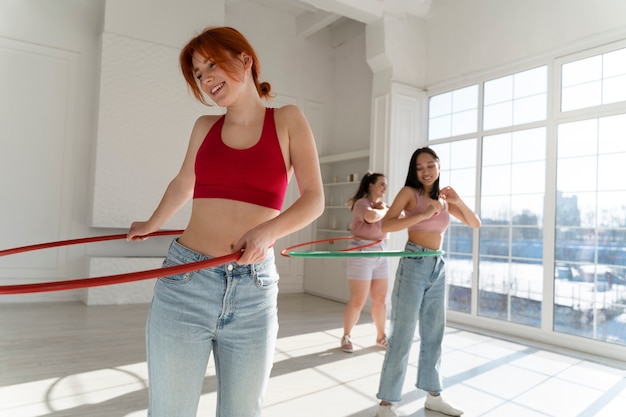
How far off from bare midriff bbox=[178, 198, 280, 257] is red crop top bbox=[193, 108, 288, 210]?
0.02m

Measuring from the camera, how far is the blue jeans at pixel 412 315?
2.69 meters

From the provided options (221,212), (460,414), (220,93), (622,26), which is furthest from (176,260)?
(622,26)

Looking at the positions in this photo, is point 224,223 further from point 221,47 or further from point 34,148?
point 34,148

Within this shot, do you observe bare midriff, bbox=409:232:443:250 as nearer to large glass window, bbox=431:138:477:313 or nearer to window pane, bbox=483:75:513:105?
large glass window, bbox=431:138:477:313

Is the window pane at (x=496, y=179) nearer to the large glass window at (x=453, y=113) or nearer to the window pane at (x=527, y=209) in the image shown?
the window pane at (x=527, y=209)

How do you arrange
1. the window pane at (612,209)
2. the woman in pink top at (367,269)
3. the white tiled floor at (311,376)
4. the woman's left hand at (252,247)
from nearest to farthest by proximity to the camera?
the woman's left hand at (252,247)
the white tiled floor at (311,376)
the woman in pink top at (367,269)
the window pane at (612,209)

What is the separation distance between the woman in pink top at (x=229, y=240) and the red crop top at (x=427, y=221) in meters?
1.74

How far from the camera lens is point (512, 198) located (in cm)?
558

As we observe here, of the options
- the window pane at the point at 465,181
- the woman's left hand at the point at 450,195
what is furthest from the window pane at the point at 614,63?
the woman's left hand at the point at 450,195

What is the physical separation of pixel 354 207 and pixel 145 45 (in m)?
4.29

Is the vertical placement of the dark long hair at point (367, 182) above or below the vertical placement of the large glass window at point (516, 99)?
below

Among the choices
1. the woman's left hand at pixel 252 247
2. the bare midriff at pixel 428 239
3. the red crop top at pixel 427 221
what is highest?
the red crop top at pixel 427 221

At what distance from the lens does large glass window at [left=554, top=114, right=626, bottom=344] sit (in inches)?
179

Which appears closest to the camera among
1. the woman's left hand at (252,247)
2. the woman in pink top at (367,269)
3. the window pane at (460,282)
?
the woman's left hand at (252,247)
